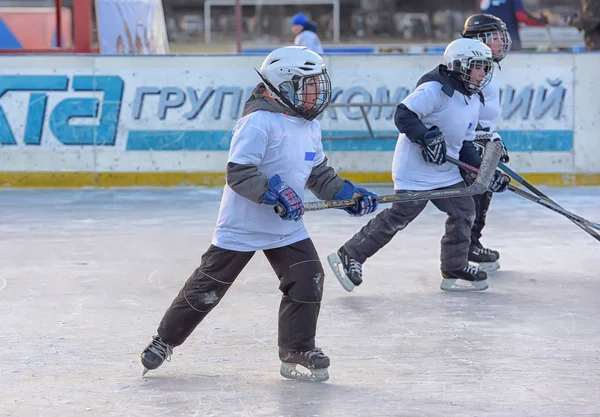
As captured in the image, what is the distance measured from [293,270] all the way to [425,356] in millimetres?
727

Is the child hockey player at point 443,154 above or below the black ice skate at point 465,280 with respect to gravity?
above

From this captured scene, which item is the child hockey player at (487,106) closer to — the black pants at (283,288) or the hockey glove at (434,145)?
the hockey glove at (434,145)

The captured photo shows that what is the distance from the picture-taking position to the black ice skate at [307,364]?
14.4ft

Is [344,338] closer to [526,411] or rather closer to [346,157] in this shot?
[526,411]

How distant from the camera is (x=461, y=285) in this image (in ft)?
20.7

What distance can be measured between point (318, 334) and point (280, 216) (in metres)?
1.14

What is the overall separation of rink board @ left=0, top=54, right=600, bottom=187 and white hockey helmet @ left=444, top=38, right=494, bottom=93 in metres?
5.10

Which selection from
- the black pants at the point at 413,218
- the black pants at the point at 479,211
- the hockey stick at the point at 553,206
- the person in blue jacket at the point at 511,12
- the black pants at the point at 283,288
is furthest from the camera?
the person in blue jacket at the point at 511,12

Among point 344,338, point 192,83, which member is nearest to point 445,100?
point 344,338

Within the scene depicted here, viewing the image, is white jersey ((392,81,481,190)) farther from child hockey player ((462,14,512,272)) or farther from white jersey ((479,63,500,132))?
white jersey ((479,63,500,132))

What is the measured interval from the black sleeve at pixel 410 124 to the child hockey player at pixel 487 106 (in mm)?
621

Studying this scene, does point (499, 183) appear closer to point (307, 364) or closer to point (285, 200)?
point (307, 364)

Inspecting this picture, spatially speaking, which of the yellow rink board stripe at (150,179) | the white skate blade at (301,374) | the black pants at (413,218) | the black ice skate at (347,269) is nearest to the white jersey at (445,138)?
the black pants at (413,218)

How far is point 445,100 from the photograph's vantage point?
6125mm
